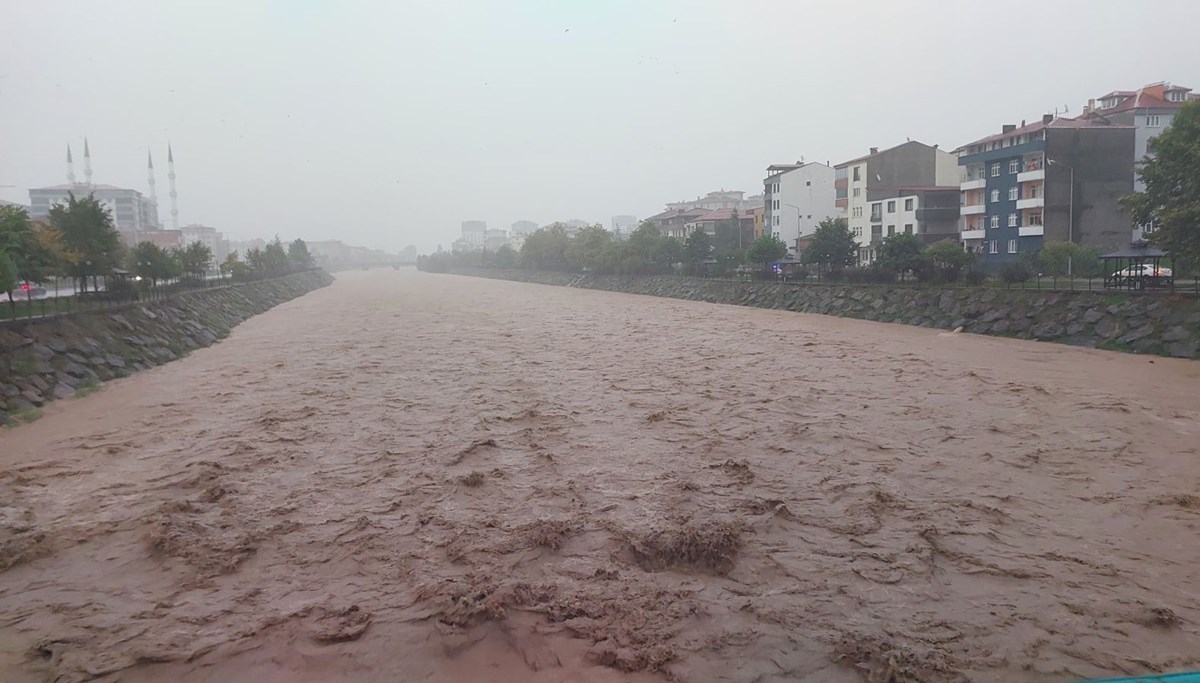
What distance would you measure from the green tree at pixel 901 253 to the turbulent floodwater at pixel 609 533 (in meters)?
13.5

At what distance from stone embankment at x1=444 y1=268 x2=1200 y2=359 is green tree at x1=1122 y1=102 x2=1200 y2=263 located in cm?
123

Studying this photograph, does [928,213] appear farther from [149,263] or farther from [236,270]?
[236,270]

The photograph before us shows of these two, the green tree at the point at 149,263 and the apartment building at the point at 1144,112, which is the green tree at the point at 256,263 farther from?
the apartment building at the point at 1144,112

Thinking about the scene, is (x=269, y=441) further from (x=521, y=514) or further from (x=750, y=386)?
(x=750, y=386)

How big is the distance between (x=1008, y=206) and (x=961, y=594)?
34823 millimetres

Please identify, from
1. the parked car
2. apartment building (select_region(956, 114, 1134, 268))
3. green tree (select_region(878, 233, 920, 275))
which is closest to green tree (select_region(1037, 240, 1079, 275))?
the parked car

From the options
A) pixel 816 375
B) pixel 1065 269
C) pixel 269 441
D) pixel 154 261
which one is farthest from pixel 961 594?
pixel 154 261

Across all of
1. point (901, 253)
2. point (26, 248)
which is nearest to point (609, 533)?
point (26, 248)

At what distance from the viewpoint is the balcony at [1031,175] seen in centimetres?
3322

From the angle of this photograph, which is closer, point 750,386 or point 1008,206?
point 750,386

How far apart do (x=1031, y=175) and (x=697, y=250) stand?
17738mm

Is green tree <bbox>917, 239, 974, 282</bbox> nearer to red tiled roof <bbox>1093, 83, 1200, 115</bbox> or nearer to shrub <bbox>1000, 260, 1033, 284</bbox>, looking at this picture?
shrub <bbox>1000, 260, 1033, 284</bbox>

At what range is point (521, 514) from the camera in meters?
6.97

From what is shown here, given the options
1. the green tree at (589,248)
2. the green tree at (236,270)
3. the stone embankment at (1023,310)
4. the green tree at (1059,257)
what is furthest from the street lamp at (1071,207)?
the green tree at (236,270)
